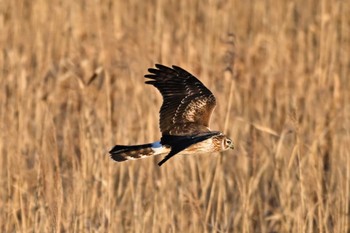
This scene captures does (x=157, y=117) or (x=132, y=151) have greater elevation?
→ (x=157, y=117)

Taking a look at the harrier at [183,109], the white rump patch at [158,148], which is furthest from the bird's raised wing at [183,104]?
the white rump patch at [158,148]

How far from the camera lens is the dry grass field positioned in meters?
4.31

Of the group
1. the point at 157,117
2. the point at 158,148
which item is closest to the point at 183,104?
the point at 158,148

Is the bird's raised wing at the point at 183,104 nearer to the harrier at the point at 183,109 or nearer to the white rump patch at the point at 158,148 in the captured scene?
the harrier at the point at 183,109

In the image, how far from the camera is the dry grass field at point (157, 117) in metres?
4.31

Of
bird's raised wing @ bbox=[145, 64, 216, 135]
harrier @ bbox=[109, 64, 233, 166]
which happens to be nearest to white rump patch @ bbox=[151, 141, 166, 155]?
harrier @ bbox=[109, 64, 233, 166]

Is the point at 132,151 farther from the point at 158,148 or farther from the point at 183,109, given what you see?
the point at 183,109

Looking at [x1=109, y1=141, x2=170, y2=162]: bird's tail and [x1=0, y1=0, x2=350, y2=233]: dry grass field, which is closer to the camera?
[x1=109, y1=141, x2=170, y2=162]: bird's tail

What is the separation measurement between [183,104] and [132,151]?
16.6 inches

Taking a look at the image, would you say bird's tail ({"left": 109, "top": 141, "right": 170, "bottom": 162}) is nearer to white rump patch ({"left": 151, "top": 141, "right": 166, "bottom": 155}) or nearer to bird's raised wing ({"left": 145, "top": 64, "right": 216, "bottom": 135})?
white rump patch ({"left": 151, "top": 141, "right": 166, "bottom": 155})

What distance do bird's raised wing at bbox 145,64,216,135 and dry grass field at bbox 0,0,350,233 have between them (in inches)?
8.7

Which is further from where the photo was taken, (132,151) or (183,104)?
(183,104)

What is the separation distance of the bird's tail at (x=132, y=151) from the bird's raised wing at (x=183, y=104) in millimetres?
194

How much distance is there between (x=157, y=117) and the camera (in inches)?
211
